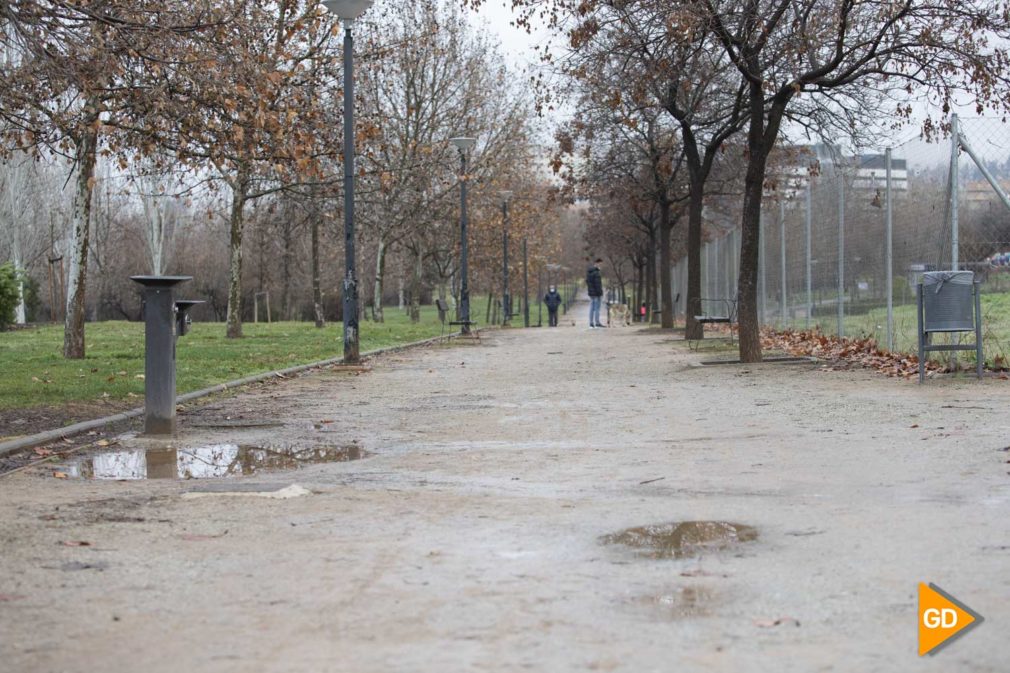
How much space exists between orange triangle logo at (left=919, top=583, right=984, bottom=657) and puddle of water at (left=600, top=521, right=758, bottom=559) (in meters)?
1.15

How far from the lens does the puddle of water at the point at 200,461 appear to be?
25.6ft

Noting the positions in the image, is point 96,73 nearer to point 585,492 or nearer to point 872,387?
point 585,492

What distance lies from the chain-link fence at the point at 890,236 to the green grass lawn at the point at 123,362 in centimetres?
886

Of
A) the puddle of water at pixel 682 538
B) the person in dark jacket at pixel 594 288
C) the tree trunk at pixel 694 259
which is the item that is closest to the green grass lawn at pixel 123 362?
A: the tree trunk at pixel 694 259

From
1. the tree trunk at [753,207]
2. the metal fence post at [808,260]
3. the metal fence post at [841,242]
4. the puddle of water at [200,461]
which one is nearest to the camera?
the puddle of water at [200,461]

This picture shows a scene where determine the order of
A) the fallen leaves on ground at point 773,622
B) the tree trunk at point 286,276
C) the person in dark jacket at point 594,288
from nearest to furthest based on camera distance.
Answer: the fallen leaves on ground at point 773,622
the person in dark jacket at point 594,288
the tree trunk at point 286,276

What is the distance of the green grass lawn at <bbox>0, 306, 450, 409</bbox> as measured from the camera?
12.6m

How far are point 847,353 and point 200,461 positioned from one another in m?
11.7

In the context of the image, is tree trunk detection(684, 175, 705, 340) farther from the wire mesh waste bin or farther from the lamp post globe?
the wire mesh waste bin

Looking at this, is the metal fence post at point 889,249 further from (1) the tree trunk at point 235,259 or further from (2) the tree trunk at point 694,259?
(1) the tree trunk at point 235,259

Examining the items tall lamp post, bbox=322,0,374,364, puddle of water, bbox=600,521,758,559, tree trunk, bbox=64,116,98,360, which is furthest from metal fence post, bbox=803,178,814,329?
puddle of water, bbox=600,521,758,559

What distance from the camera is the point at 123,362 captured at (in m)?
17.8

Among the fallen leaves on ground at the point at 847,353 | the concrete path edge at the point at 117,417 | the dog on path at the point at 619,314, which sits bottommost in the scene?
the concrete path edge at the point at 117,417

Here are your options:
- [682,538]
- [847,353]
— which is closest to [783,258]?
[847,353]
